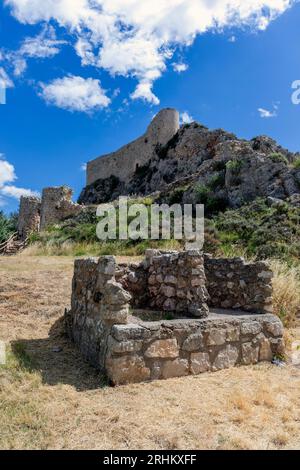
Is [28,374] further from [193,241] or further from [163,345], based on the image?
[193,241]

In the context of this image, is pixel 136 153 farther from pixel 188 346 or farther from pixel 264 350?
pixel 188 346

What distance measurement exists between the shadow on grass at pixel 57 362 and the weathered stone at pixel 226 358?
1.50 m

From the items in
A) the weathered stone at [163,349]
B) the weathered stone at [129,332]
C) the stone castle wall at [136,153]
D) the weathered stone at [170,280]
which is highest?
the stone castle wall at [136,153]

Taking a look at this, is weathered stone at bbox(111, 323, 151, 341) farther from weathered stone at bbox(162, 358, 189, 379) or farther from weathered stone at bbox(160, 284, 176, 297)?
weathered stone at bbox(160, 284, 176, 297)

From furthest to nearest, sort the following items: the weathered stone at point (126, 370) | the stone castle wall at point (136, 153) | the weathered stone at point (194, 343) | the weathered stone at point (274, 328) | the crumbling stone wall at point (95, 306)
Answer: the stone castle wall at point (136, 153), the weathered stone at point (274, 328), the weathered stone at point (194, 343), the crumbling stone wall at point (95, 306), the weathered stone at point (126, 370)

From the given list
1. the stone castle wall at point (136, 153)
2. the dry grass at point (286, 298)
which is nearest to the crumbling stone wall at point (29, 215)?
the stone castle wall at point (136, 153)

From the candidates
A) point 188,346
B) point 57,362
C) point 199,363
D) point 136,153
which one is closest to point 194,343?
point 188,346

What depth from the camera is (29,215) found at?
26.7 m

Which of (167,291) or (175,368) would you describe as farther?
(167,291)

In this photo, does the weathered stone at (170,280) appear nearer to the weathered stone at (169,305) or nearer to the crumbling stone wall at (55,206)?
the weathered stone at (169,305)

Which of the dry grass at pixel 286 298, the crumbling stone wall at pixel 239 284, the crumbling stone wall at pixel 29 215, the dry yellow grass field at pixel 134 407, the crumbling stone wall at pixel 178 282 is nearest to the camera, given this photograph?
the dry yellow grass field at pixel 134 407

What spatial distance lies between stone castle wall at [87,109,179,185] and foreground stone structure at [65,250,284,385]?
3336 cm

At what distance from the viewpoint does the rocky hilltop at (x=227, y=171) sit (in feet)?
56.4

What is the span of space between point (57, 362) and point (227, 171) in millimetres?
15783
